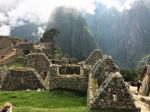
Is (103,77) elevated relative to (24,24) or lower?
lower

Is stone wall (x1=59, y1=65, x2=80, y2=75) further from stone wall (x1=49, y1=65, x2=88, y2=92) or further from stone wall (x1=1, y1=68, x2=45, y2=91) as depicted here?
stone wall (x1=49, y1=65, x2=88, y2=92)

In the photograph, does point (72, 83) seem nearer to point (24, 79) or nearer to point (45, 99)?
point (45, 99)

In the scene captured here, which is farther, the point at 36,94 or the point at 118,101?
the point at 36,94

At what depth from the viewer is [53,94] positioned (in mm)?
24375

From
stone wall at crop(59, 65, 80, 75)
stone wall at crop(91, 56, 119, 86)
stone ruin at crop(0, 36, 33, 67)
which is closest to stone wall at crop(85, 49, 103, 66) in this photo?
stone wall at crop(59, 65, 80, 75)

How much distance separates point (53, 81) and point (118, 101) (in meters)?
10.1

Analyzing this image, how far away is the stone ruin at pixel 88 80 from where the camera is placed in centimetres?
1591

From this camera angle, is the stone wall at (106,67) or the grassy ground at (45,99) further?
the grassy ground at (45,99)

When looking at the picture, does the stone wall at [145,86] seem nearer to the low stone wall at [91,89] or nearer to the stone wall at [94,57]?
the stone wall at [94,57]

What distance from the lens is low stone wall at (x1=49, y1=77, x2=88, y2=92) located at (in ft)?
81.5

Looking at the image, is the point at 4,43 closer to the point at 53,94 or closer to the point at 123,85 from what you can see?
the point at 53,94

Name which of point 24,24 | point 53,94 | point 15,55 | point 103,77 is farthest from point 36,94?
point 24,24

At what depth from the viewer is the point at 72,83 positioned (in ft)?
81.9

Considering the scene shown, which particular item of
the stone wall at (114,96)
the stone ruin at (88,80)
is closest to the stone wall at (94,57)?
the stone ruin at (88,80)
